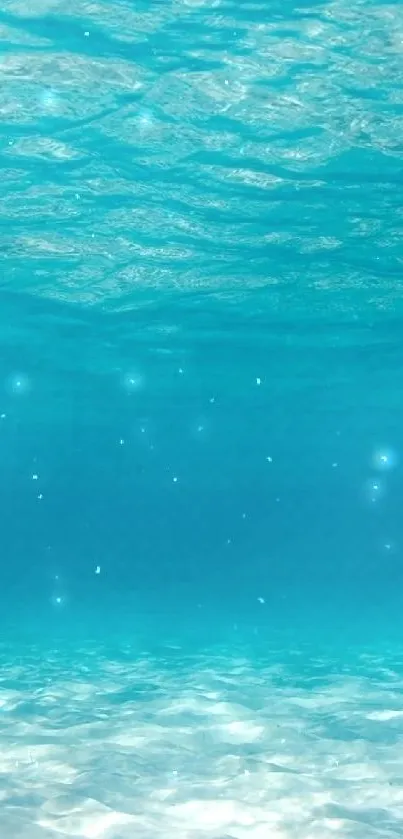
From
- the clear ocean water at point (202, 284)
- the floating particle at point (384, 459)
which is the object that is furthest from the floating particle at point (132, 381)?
the floating particle at point (384, 459)

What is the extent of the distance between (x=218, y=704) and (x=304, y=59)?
456 inches

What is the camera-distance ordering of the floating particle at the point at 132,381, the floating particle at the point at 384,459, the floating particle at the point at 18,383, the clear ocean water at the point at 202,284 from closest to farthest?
1. the clear ocean water at the point at 202,284
2. the floating particle at the point at 132,381
3. the floating particle at the point at 18,383
4. the floating particle at the point at 384,459

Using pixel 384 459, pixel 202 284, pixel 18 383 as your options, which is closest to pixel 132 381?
pixel 18 383

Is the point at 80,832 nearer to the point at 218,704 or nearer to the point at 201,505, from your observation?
the point at 218,704

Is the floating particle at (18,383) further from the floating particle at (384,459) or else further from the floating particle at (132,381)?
the floating particle at (384,459)

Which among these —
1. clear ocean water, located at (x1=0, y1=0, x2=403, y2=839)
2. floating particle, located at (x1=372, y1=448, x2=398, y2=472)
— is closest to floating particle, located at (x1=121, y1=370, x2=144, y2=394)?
clear ocean water, located at (x1=0, y1=0, x2=403, y2=839)

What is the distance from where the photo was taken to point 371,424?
65.4 metres

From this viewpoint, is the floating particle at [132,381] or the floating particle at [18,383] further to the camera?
the floating particle at [18,383]

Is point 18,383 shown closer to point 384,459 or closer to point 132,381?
point 132,381

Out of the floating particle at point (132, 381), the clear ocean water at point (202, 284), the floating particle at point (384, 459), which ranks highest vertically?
the floating particle at point (384, 459)

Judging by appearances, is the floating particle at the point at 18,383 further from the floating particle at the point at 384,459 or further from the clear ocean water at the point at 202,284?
the floating particle at the point at 384,459

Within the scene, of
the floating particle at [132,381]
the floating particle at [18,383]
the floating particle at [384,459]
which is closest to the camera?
the floating particle at [132,381]

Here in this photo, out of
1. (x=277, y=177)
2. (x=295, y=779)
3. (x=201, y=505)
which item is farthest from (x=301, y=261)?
(x=201, y=505)

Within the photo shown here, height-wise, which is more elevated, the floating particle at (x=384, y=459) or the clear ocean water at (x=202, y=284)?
the floating particle at (x=384, y=459)
